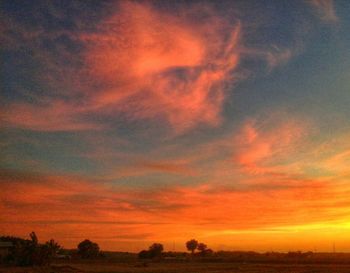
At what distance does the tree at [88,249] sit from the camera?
6038 inches

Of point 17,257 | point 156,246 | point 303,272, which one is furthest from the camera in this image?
point 156,246

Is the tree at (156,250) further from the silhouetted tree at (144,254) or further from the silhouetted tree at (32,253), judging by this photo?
the silhouetted tree at (32,253)

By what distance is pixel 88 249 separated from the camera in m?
154

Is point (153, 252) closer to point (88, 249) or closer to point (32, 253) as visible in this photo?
point (88, 249)

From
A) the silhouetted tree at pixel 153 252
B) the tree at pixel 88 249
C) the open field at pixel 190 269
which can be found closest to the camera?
the open field at pixel 190 269

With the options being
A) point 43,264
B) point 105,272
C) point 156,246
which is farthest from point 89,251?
point 105,272

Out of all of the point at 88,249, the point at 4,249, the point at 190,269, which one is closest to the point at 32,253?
the point at 4,249

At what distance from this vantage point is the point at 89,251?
154m

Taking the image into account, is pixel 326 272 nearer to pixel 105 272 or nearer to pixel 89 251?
pixel 105 272

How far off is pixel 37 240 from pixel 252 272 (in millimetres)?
41161

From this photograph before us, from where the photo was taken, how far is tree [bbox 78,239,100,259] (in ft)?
503

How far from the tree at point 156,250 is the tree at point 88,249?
20.6 m

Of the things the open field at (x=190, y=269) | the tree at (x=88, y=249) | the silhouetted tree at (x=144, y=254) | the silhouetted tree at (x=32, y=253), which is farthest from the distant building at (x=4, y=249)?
the silhouetted tree at (x=144, y=254)

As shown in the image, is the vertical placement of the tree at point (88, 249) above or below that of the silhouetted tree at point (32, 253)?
above
